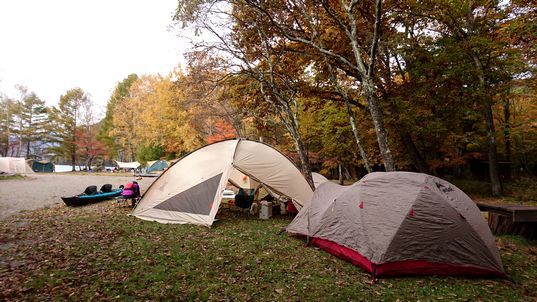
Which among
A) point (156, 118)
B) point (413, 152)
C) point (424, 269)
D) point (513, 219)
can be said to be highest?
point (156, 118)

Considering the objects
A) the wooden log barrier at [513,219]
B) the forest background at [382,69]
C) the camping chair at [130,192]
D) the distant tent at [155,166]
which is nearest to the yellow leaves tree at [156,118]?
the distant tent at [155,166]

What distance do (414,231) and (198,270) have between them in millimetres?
3443

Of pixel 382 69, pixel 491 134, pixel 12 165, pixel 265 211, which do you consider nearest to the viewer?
pixel 265 211

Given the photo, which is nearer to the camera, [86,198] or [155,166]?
[86,198]

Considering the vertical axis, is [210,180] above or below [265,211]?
above

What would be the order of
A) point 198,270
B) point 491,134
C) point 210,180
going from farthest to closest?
point 491,134, point 210,180, point 198,270

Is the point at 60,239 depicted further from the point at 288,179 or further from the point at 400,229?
the point at 400,229

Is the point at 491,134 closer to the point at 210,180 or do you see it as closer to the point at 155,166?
the point at 210,180

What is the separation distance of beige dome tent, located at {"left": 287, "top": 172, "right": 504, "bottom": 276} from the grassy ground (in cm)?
20

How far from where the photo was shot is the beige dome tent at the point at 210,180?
25.2ft

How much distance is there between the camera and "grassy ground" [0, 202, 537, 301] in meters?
3.78

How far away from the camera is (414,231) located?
4410 mm

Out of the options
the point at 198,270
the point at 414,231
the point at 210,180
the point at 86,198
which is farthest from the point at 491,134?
the point at 86,198

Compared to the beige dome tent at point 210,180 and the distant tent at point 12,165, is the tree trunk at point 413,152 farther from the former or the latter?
the distant tent at point 12,165
